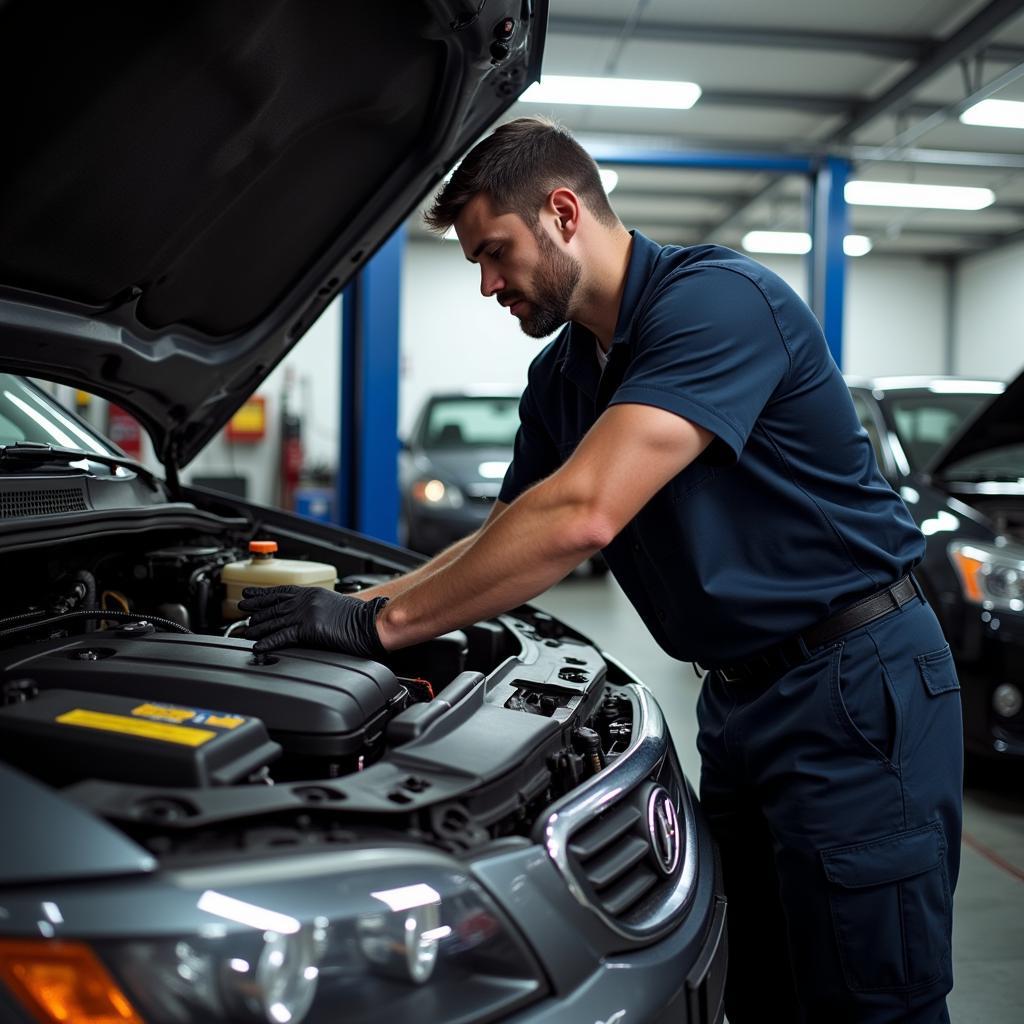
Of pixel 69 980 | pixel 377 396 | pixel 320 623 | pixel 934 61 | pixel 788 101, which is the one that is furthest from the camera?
pixel 788 101

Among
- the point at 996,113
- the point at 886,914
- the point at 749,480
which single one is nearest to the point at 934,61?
the point at 996,113

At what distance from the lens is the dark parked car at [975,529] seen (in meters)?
2.79

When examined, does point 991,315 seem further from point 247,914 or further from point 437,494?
point 247,914

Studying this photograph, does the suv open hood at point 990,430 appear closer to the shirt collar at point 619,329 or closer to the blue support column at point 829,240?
the shirt collar at point 619,329

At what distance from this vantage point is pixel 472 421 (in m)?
7.19

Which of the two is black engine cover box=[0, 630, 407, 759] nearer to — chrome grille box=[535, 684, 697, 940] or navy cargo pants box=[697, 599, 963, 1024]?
chrome grille box=[535, 684, 697, 940]

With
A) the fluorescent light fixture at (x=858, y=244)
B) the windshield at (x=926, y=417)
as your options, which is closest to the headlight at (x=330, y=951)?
the windshield at (x=926, y=417)

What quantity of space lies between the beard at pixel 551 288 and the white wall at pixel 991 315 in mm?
11503

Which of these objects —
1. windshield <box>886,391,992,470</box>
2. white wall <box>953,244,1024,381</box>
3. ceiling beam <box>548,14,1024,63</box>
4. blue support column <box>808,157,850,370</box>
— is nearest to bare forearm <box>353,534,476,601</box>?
windshield <box>886,391,992,470</box>

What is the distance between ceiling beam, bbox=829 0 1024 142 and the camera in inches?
232

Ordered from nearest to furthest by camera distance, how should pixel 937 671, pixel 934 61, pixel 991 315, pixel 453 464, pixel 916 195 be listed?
pixel 937 671 < pixel 453 464 < pixel 934 61 < pixel 916 195 < pixel 991 315

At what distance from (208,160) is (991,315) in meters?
12.9

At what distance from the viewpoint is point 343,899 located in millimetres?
792

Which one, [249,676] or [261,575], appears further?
[261,575]
